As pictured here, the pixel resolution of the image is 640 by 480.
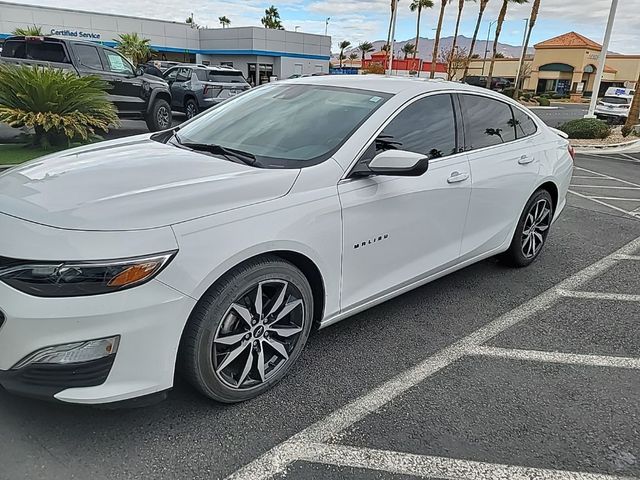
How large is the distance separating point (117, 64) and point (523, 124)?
31.9 ft

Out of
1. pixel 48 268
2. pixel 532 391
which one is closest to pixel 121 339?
pixel 48 268

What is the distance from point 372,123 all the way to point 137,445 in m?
2.14

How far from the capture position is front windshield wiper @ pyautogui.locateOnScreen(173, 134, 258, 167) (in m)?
2.94

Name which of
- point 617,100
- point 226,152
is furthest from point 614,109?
point 226,152

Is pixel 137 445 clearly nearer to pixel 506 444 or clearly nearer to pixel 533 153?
pixel 506 444

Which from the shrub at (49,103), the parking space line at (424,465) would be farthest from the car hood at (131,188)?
the shrub at (49,103)

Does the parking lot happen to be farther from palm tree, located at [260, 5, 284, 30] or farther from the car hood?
palm tree, located at [260, 5, 284, 30]

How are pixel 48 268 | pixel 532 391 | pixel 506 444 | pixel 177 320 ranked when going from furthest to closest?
Result: pixel 532 391, pixel 506 444, pixel 177 320, pixel 48 268

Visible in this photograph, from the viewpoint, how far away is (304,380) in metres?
2.95

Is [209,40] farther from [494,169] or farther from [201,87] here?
[494,169]

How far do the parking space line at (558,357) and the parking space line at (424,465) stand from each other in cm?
103

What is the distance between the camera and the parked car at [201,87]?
14766 mm

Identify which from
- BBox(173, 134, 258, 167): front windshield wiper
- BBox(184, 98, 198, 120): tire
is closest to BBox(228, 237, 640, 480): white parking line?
BBox(173, 134, 258, 167): front windshield wiper

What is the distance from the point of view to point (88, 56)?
11.0 m
